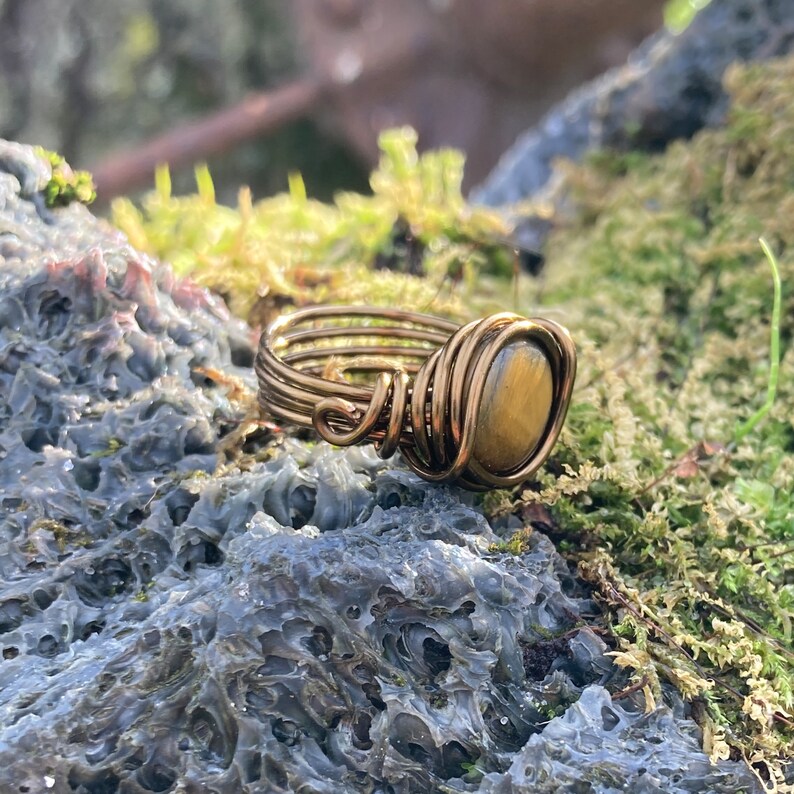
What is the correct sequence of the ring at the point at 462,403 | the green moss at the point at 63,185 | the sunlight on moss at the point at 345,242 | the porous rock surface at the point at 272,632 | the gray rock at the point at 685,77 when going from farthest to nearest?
the gray rock at the point at 685,77 < the sunlight on moss at the point at 345,242 < the green moss at the point at 63,185 < the ring at the point at 462,403 < the porous rock surface at the point at 272,632

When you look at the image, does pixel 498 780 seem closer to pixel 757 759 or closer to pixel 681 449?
pixel 757 759

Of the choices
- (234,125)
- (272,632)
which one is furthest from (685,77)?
(234,125)

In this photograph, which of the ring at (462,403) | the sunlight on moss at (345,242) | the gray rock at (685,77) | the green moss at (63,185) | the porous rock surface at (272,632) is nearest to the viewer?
the porous rock surface at (272,632)

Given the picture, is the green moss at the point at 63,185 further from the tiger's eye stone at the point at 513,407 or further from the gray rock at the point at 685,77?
the gray rock at the point at 685,77

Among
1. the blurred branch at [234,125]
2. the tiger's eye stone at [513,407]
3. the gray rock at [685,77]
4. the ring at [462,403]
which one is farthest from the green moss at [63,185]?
the blurred branch at [234,125]

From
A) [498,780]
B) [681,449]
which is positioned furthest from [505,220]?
[498,780]

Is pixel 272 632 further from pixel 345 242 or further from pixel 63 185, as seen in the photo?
pixel 345 242
